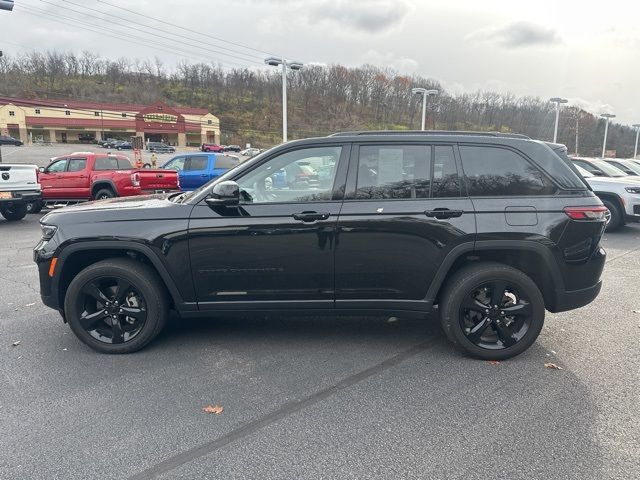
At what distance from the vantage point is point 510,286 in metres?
3.69

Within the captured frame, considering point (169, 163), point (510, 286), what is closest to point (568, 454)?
point (510, 286)

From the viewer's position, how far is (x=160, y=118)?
83312 mm

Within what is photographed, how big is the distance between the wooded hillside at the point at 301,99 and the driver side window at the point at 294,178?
70253 millimetres

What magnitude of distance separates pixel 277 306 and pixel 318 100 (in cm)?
9655

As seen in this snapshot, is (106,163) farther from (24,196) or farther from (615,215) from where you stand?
(615,215)

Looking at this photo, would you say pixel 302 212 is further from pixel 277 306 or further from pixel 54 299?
pixel 54 299

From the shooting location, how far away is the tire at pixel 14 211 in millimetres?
11673

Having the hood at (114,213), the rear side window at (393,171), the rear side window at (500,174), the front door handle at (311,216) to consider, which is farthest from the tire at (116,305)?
the rear side window at (500,174)

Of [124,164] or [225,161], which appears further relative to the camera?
[225,161]

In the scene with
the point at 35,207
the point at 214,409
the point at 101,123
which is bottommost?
the point at 214,409

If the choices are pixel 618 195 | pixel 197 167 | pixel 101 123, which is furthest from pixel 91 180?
pixel 101 123

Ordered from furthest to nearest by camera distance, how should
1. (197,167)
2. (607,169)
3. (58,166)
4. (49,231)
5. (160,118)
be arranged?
1. (160,118)
2. (197,167)
3. (58,166)
4. (607,169)
5. (49,231)

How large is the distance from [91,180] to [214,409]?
11.8 metres

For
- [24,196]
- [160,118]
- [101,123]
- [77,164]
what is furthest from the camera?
[160,118]
